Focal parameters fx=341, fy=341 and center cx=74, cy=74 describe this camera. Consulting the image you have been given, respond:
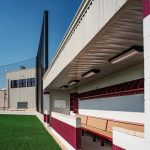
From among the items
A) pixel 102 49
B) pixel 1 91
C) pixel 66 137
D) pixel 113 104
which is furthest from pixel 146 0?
pixel 1 91

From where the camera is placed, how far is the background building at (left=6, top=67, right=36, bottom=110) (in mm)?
47031

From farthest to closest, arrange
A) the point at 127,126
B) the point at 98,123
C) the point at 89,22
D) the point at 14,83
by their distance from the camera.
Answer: the point at 14,83 → the point at 98,123 → the point at 127,126 → the point at 89,22

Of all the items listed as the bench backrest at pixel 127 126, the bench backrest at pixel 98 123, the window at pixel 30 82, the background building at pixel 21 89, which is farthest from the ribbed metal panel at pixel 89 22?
the background building at pixel 21 89

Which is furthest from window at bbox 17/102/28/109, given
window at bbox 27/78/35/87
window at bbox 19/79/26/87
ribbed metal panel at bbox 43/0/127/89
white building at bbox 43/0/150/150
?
ribbed metal panel at bbox 43/0/127/89

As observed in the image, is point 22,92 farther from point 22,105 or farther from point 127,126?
point 127,126

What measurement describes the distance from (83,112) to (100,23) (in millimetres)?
11721

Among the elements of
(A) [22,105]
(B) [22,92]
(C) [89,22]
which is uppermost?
(C) [89,22]

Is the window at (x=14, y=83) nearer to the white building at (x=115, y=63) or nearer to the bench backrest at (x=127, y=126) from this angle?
the white building at (x=115, y=63)

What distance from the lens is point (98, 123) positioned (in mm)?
10836

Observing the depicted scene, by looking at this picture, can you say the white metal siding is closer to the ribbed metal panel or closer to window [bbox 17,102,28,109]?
window [bbox 17,102,28,109]

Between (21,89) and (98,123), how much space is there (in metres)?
38.7

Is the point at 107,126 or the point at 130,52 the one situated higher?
the point at 130,52

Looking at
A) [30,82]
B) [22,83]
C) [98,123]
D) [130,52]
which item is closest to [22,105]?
[22,83]

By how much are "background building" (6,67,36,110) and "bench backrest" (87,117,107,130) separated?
34.7 m
